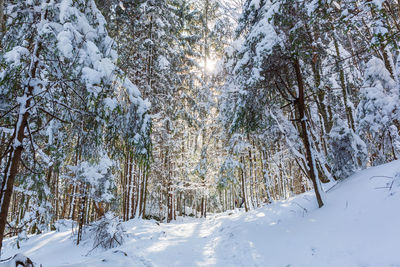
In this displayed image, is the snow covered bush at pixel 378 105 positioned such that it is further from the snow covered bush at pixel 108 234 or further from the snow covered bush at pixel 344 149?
the snow covered bush at pixel 108 234

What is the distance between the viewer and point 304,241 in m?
4.60

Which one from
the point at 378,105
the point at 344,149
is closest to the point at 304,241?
the point at 344,149

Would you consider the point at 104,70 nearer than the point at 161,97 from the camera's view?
Yes

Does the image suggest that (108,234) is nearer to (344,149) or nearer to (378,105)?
(344,149)

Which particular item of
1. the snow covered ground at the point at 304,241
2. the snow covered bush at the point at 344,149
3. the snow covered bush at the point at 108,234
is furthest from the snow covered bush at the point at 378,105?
the snow covered bush at the point at 108,234

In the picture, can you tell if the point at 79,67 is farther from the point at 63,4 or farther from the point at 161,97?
the point at 161,97

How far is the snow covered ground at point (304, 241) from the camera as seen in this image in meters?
3.54

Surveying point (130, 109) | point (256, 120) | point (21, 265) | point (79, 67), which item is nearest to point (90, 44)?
point (79, 67)

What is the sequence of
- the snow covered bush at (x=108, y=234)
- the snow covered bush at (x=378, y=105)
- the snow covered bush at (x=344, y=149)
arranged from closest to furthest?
the snow covered bush at (x=344, y=149)
the snow covered bush at (x=108, y=234)
the snow covered bush at (x=378, y=105)

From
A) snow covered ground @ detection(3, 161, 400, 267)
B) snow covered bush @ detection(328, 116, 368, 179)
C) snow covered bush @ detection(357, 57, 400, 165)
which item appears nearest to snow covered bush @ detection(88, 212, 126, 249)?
snow covered ground @ detection(3, 161, 400, 267)

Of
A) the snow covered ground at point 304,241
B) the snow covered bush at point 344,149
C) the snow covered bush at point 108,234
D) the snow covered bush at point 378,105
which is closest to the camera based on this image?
the snow covered ground at point 304,241

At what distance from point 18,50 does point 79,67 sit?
36.1 inches

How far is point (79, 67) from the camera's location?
398 centimetres

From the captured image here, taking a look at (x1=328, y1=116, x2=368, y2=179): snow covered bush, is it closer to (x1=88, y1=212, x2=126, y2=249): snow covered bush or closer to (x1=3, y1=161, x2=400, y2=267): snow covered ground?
(x1=3, y1=161, x2=400, y2=267): snow covered ground
